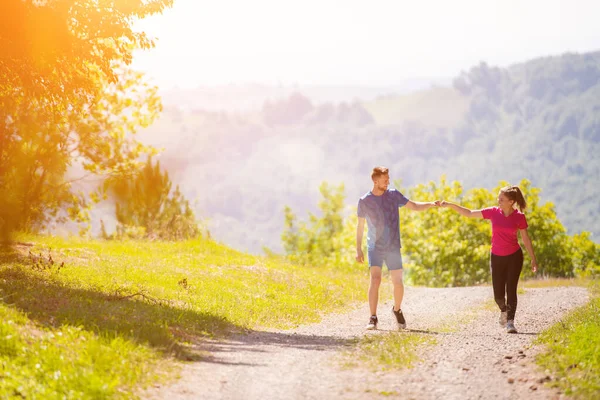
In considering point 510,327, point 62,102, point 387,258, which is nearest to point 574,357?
point 510,327

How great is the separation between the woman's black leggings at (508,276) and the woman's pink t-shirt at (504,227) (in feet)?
0.33

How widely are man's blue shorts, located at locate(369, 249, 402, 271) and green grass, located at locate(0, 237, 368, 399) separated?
7.63 ft

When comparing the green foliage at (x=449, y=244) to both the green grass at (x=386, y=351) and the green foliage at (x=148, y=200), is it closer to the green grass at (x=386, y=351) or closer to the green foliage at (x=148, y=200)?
the green foliage at (x=148, y=200)

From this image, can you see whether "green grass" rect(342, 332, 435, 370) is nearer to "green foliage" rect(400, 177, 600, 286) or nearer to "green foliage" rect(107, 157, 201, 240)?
"green foliage" rect(107, 157, 201, 240)

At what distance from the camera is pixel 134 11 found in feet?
43.5

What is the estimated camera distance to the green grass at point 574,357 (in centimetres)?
693

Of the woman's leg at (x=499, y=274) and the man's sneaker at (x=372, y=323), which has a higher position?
the woman's leg at (x=499, y=274)

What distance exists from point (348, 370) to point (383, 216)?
335 centimetres

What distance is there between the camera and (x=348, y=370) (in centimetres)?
812

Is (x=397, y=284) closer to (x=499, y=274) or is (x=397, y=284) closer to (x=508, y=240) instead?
(x=499, y=274)

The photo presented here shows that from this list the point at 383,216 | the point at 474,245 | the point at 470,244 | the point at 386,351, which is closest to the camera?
the point at 386,351

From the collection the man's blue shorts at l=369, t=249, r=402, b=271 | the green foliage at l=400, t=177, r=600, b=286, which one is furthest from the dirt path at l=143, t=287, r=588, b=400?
the green foliage at l=400, t=177, r=600, b=286

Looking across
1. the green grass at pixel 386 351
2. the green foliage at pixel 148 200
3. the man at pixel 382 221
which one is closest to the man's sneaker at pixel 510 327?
the green grass at pixel 386 351

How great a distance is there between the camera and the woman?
1079 cm
